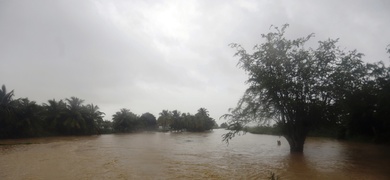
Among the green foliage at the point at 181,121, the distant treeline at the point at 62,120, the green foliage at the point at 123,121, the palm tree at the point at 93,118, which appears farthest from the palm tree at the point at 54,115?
the green foliage at the point at 181,121

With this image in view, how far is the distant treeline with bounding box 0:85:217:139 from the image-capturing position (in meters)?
32.0

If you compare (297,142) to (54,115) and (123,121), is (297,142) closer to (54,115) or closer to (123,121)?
(54,115)

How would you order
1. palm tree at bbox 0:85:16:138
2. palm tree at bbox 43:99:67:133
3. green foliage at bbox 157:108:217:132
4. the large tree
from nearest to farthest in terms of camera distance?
1. the large tree
2. palm tree at bbox 0:85:16:138
3. palm tree at bbox 43:99:67:133
4. green foliage at bbox 157:108:217:132

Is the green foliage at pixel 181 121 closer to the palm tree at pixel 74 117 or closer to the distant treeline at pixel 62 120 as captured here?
the distant treeline at pixel 62 120

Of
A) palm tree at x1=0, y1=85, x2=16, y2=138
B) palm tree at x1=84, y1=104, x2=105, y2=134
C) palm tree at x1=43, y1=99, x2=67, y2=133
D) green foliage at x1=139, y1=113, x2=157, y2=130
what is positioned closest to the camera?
palm tree at x1=0, y1=85, x2=16, y2=138

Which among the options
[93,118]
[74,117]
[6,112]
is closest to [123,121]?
[93,118]

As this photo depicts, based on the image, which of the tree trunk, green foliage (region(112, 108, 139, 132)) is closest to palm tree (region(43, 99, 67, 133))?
green foliage (region(112, 108, 139, 132))

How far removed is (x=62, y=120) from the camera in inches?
1608

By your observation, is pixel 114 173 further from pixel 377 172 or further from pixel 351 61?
pixel 351 61

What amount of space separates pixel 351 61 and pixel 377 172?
28.0 feet

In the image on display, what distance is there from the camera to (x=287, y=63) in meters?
16.9

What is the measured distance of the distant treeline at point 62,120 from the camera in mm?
31984

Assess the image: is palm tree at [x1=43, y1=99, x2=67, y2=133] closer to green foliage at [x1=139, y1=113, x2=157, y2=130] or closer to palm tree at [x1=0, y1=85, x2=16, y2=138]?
palm tree at [x1=0, y1=85, x2=16, y2=138]

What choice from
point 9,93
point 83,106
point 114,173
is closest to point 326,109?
point 114,173
